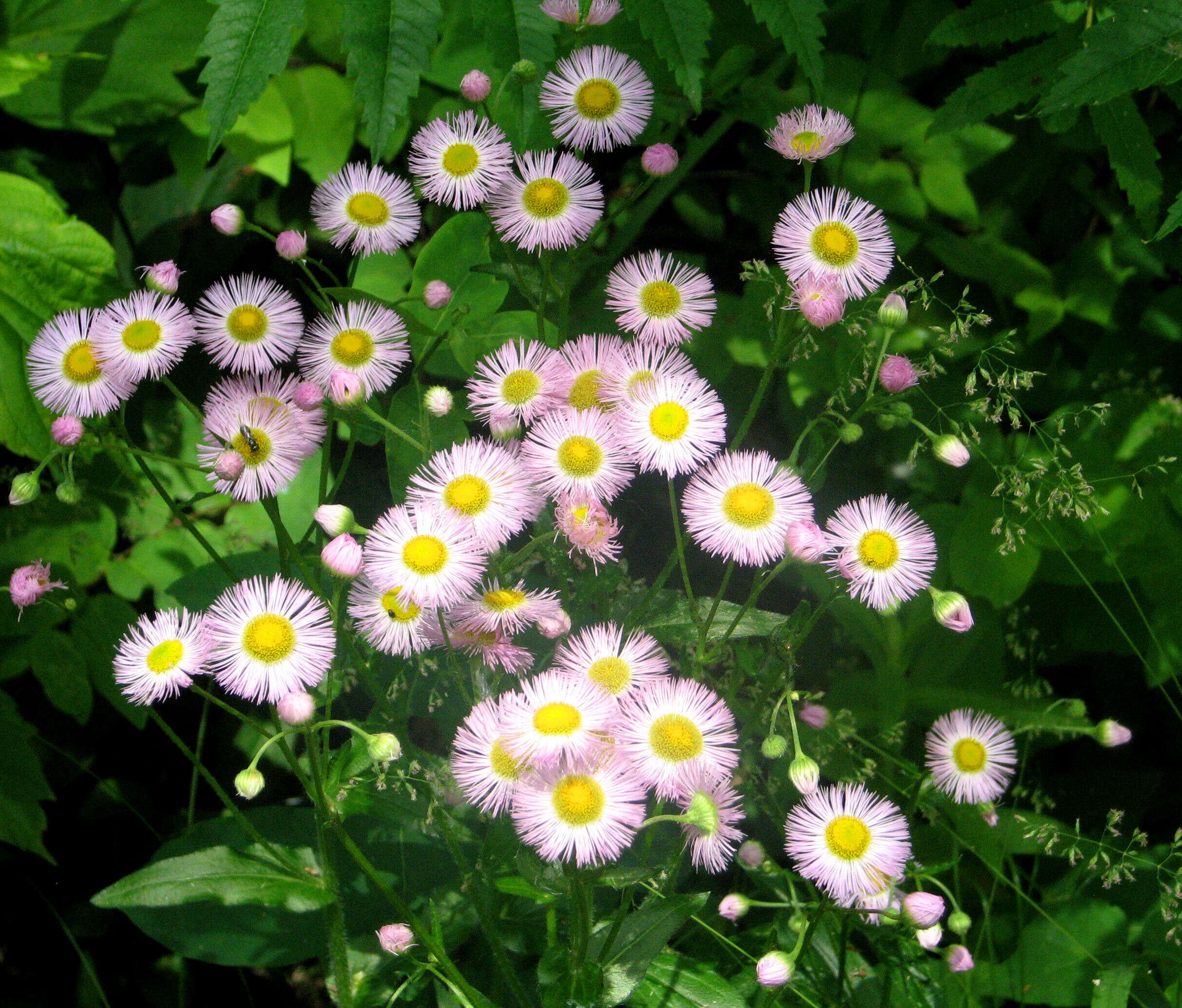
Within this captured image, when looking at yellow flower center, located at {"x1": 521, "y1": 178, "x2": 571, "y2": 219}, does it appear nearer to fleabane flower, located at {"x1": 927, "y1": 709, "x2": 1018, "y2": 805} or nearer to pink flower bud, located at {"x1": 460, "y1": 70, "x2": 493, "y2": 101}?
pink flower bud, located at {"x1": 460, "y1": 70, "x2": 493, "y2": 101}

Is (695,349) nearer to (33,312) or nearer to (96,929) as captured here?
(33,312)

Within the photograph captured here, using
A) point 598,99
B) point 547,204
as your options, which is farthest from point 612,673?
point 598,99

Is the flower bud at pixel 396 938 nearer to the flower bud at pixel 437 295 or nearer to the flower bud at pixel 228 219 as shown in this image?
the flower bud at pixel 437 295

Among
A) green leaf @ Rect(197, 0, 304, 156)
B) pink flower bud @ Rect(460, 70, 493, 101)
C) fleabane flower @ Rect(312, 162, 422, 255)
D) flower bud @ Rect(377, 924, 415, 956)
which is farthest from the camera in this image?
fleabane flower @ Rect(312, 162, 422, 255)

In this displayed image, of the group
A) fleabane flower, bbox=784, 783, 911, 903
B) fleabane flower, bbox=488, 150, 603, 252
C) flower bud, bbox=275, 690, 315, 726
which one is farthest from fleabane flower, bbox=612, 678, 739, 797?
fleabane flower, bbox=488, 150, 603, 252

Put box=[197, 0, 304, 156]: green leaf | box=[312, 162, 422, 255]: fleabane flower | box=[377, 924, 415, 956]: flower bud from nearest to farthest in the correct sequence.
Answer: box=[197, 0, 304, 156]: green leaf
box=[377, 924, 415, 956]: flower bud
box=[312, 162, 422, 255]: fleabane flower

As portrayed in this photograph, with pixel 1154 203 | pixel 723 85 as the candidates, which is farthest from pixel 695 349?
pixel 1154 203
